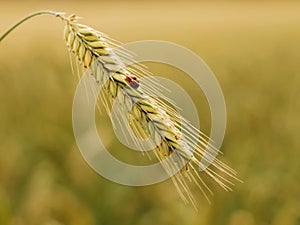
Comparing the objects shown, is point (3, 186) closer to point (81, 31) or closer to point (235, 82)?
point (81, 31)

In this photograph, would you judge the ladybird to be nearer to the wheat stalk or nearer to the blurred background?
the wheat stalk

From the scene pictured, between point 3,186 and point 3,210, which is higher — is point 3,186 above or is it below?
below

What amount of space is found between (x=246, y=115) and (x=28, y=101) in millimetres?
1654

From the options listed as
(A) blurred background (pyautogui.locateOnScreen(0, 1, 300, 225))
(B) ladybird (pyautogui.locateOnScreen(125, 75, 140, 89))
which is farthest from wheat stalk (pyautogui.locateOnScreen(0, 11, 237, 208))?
(A) blurred background (pyautogui.locateOnScreen(0, 1, 300, 225))

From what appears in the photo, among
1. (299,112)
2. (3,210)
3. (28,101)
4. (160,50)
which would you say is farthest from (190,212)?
(160,50)

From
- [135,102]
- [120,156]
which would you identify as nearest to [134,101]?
[135,102]

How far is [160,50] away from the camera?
10383 millimetres

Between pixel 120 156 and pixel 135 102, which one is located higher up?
pixel 135 102

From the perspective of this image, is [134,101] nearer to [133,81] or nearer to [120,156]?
[133,81]

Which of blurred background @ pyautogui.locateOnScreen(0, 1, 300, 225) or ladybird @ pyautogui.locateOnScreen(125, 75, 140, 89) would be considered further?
blurred background @ pyautogui.locateOnScreen(0, 1, 300, 225)

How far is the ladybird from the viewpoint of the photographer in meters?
1.60

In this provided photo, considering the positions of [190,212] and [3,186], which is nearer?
[190,212]

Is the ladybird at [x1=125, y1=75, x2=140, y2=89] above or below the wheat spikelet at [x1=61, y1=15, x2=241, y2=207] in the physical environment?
above

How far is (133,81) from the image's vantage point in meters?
1.60
